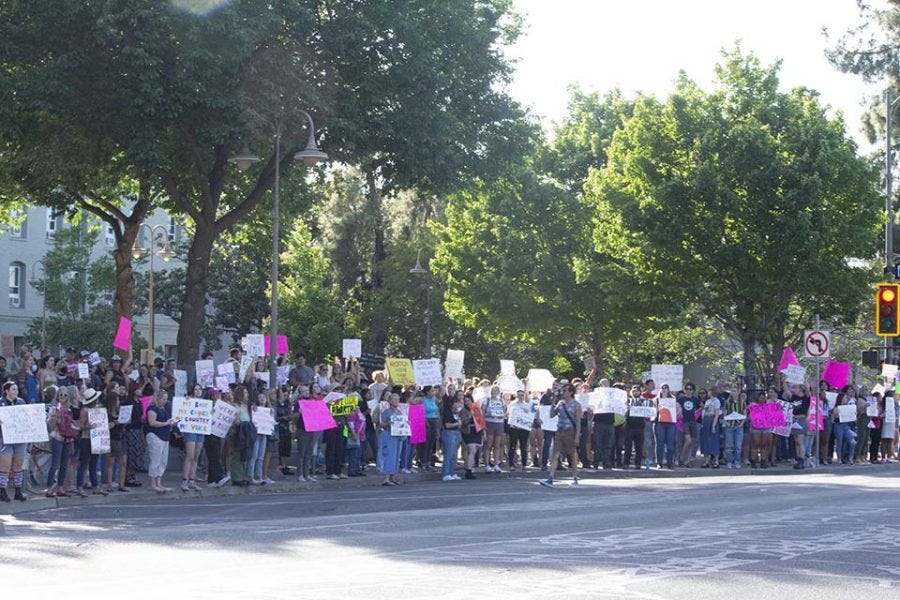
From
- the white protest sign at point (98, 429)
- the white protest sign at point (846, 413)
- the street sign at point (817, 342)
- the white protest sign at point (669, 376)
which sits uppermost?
the street sign at point (817, 342)

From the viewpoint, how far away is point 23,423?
19.8 meters

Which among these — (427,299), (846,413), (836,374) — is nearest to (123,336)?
(846,413)

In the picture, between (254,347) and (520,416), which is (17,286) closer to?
(254,347)

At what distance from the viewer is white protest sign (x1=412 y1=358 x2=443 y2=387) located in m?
29.9

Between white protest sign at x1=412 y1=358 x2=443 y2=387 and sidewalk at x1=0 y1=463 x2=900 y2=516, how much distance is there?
2202 millimetres

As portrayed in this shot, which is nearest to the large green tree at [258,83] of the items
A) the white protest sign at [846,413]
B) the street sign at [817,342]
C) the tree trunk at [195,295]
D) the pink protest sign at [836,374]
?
the tree trunk at [195,295]

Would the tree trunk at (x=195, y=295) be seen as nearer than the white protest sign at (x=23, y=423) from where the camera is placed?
No

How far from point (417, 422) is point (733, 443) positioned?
26.8 feet

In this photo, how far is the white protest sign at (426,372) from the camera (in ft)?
98.1

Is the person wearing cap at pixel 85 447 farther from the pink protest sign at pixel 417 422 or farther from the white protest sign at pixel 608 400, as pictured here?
the white protest sign at pixel 608 400

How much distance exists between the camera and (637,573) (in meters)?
12.1

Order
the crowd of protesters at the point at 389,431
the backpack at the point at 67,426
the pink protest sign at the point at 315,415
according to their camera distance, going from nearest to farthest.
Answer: the backpack at the point at 67,426
the crowd of protesters at the point at 389,431
the pink protest sign at the point at 315,415

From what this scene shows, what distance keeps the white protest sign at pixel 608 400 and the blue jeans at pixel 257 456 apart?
336 inches

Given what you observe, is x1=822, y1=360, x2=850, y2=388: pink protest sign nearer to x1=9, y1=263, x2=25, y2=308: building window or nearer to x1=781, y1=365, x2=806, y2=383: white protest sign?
x1=781, y1=365, x2=806, y2=383: white protest sign
